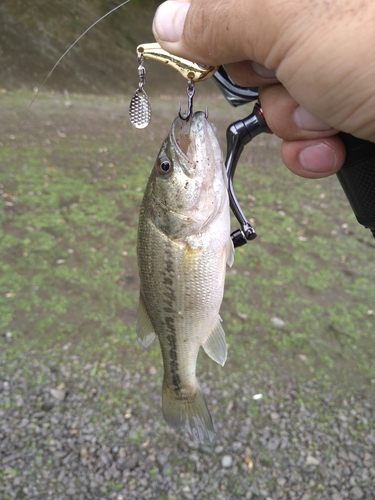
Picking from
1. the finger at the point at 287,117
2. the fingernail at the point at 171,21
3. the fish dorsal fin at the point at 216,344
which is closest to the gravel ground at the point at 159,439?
the fish dorsal fin at the point at 216,344

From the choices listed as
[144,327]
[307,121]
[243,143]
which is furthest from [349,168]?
[144,327]

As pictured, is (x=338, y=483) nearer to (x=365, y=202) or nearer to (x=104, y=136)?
(x=365, y=202)

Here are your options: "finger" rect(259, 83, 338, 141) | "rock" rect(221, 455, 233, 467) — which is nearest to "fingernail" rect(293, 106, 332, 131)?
"finger" rect(259, 83, 338, 141)

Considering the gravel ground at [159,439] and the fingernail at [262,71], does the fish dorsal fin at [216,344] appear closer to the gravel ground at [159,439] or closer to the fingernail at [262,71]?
the fingernail at [262,71]

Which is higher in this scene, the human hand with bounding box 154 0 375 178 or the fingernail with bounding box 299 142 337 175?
the human hand with bounding box 154 0 375 178

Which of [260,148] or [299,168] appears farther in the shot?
[260,148]

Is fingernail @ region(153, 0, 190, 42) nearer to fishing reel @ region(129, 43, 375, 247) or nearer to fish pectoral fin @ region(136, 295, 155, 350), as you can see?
fishing reel @ region(129, 43, 375, 247)

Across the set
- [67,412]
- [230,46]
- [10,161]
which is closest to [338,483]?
[67,412]
